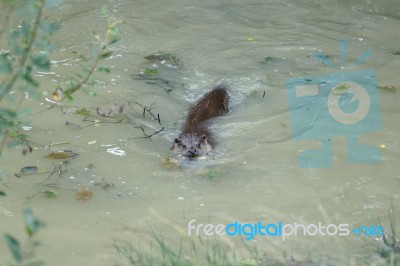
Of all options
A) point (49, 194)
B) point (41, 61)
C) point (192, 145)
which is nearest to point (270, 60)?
point (192, 145)

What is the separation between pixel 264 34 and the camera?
8.07m

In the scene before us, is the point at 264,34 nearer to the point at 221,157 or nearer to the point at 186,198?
the point at 221,157

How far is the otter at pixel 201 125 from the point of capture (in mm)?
5480

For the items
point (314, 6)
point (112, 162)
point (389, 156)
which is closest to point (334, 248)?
point (389, 156)

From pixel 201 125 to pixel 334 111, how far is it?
1296 mm

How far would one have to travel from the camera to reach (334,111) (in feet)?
19.9

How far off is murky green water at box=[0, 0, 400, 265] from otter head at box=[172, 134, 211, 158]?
94 millimetres

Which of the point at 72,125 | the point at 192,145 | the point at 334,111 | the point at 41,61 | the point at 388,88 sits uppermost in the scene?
the point at 41,61

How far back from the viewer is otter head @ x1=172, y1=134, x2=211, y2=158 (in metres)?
5.42

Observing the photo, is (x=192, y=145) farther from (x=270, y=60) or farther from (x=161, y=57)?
(x=270, y=60)

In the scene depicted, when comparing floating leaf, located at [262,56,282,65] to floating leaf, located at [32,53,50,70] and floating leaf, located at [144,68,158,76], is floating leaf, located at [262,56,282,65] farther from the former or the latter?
floating leaf, located at [32,53,50,70]

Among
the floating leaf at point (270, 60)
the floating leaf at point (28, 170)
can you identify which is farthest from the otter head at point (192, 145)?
the floating leaf at point (270, 60)

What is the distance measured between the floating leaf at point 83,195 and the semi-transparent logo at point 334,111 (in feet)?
5.67

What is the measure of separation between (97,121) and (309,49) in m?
3.06
